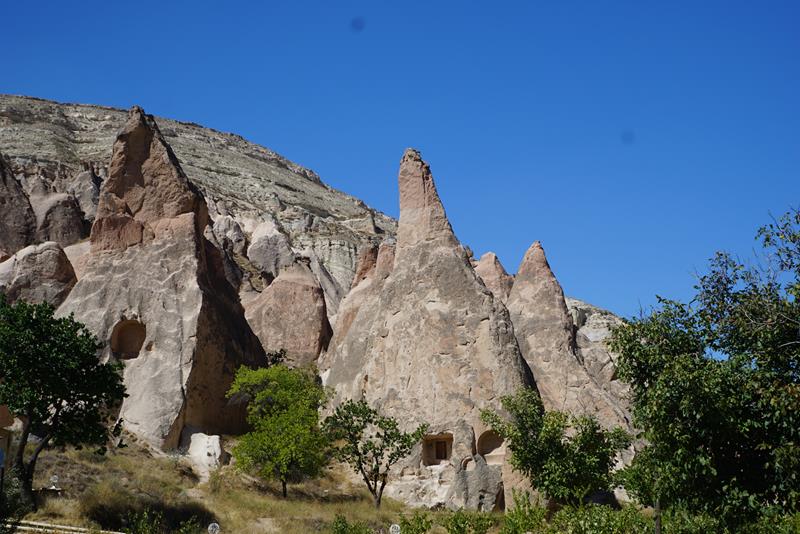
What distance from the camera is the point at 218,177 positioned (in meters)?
101

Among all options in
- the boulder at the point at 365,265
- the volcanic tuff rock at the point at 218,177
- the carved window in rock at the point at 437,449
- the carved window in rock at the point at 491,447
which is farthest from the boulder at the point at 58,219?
the carved window in rock at the point at 491,447

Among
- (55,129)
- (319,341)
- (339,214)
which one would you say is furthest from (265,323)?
(55,129)

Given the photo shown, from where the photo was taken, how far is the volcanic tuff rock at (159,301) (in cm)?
2780

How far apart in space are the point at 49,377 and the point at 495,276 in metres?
23.7

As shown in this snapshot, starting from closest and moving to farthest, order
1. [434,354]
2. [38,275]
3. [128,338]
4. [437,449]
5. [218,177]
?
[437,449] < [434,354] < [128,338] < [38,275] < [218,177]

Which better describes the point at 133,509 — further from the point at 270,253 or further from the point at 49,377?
the point at 270,253

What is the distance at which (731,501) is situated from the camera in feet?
53.6

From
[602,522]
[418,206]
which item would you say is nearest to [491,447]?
[418,206]

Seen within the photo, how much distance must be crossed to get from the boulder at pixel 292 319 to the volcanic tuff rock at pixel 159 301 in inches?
227

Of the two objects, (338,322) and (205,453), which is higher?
(338,322)

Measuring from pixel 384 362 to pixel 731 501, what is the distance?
15235 mm

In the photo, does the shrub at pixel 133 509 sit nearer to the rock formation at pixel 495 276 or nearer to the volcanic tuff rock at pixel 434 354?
the volcanic tuff rock at pixel 434 354

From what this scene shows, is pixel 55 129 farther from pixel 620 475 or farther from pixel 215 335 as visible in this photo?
pixel 620 475

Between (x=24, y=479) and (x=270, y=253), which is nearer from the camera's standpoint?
(x=24, y=479)
